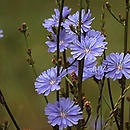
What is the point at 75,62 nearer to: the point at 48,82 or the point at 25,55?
the point at 48,82

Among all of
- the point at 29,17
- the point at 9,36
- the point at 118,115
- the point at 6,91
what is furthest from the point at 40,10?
the point at 118,115

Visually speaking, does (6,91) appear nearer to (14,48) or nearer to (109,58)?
(14,48)

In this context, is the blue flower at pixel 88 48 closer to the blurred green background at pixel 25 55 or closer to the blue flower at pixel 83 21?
the blue flower at pixel 83 21

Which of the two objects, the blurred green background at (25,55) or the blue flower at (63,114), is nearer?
the blue flower at (63,114)

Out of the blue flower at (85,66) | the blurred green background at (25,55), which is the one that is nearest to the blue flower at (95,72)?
the blue flower at (85,66)

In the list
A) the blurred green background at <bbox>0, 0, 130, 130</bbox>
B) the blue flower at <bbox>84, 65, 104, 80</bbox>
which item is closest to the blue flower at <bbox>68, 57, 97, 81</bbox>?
the blue flower at <bbox>84, 65, 104, 80</bbox>

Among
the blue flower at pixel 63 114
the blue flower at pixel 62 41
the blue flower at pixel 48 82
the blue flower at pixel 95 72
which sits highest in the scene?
the blue flower at pixel 62 41

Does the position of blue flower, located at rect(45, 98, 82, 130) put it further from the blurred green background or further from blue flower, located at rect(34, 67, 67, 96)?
the blurred green background
